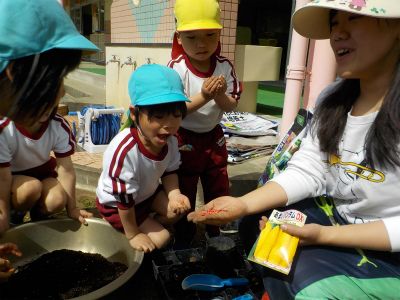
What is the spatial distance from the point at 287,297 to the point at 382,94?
2.83ft

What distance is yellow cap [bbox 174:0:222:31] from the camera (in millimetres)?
2121

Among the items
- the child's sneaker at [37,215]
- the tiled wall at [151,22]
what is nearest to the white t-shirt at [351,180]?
the child's sneaker at [37,215]

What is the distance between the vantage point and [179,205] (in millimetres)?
2084

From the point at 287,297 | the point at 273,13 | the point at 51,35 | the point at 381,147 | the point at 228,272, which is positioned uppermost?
the point at 273,13

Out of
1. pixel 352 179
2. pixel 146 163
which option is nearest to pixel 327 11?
pixel 352 179

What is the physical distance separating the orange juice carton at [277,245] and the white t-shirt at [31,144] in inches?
51.8

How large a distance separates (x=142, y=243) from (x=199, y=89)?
98 centimetres

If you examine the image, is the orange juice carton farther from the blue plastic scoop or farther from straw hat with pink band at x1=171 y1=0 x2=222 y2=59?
straw hat with pink band at x1=171 y1=0 x2=222 y2=59

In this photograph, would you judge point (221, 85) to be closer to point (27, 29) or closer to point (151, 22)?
point (27, 29)

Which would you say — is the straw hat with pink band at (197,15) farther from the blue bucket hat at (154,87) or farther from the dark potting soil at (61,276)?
the dark potting soil at (61,276)

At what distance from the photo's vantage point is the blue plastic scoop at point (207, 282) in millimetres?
1805

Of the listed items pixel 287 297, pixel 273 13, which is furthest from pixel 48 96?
pixel 273 13

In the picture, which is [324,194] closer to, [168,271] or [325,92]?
[325,92]

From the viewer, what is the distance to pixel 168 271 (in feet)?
6.43
